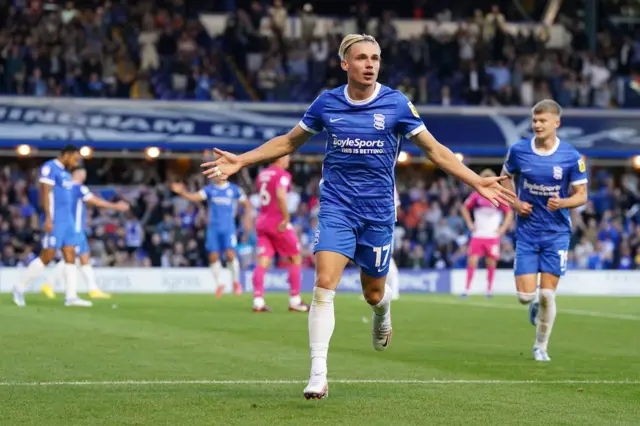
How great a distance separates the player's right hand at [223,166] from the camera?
8.45 meters

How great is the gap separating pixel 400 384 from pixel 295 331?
18.6 ft

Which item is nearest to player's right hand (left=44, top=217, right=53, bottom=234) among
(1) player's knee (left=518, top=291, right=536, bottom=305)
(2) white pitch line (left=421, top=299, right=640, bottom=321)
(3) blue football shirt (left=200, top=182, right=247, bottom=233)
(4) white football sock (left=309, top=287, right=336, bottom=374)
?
(3) blue football shirt (left=200, top=182, right=247, bottom=233)

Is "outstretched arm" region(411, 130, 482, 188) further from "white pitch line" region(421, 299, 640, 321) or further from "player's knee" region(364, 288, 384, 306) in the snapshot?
"white pitch line" region(421, 299, 640, 321)

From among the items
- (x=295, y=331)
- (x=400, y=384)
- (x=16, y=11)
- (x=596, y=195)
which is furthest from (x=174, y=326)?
(x=596, y=195)

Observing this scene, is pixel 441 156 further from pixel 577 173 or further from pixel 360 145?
pixel 577 173

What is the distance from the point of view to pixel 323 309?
856 centimetres

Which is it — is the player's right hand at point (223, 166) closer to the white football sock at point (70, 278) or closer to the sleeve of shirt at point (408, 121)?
the sleeve of shirt at point (408, 121)

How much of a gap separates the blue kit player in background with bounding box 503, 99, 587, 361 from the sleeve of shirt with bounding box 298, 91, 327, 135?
12.1 ft

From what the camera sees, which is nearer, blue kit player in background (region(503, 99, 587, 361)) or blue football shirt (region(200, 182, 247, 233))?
blue kit player in background (region(503, 99, 587, 361))

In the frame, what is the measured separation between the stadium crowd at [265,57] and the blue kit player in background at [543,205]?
817 inches

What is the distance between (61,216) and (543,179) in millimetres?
10416

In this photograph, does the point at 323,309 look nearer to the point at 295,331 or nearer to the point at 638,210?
the point at 295,331

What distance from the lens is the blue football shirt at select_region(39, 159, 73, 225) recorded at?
19984 millimetres

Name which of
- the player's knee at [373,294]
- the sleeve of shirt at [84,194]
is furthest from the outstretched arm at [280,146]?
the sleeve of shirt at [84,194]
